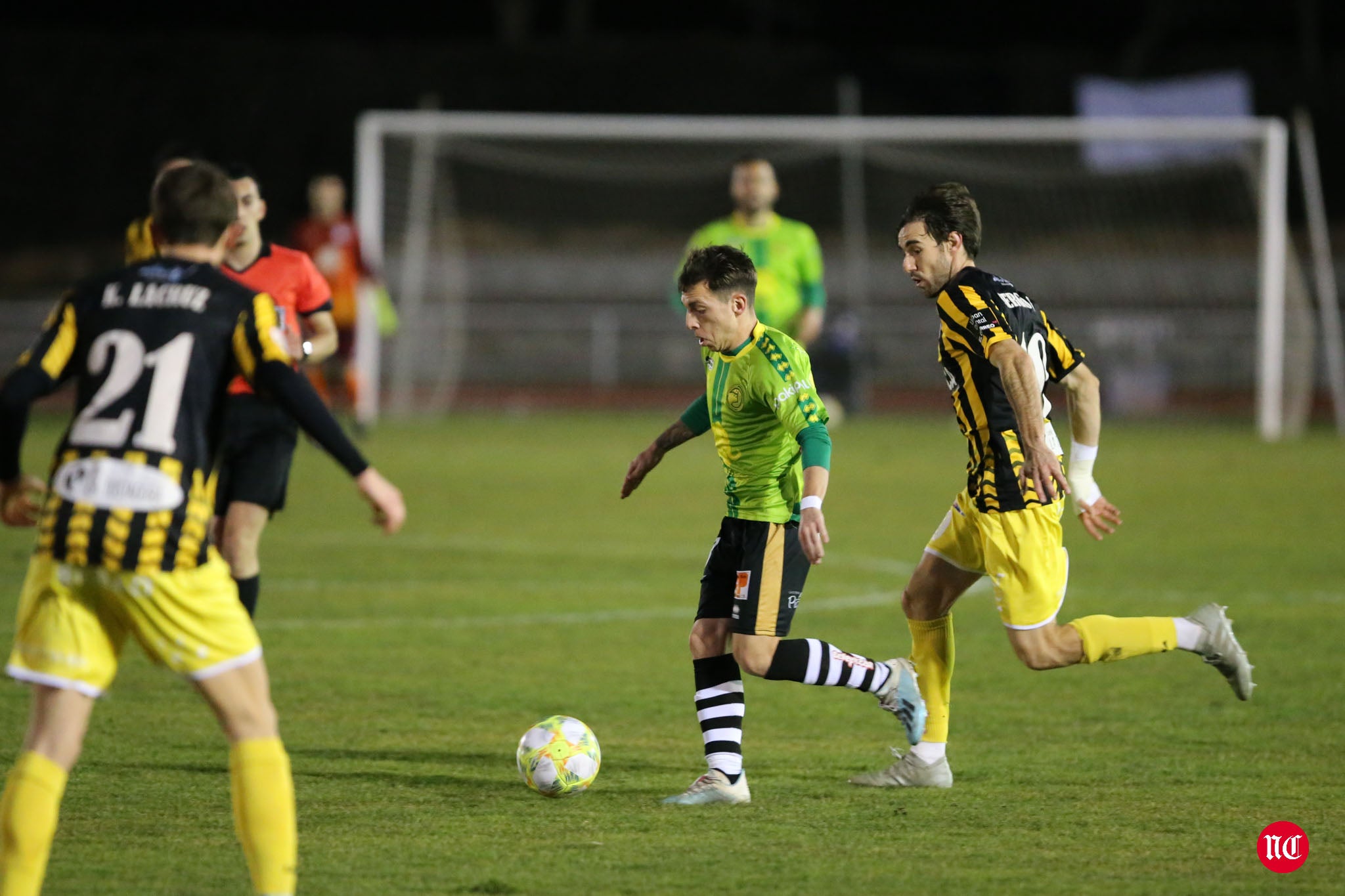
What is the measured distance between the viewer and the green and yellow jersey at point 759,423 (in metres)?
5.68

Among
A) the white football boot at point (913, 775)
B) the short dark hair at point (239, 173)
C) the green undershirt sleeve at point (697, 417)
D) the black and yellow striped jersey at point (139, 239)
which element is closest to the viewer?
the white football boot at point (913, 775)

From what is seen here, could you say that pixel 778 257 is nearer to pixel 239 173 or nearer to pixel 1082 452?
pixel 239 173

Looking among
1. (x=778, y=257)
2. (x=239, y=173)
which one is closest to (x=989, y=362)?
(x=239, y=173)

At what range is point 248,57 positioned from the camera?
4134 centimetres

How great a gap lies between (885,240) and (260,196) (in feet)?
106

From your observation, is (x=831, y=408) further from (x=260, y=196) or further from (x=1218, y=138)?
(x=260, y=196)

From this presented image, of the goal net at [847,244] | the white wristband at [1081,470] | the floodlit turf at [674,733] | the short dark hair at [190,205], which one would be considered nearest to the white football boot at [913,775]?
the floodlit turf at [674,733]

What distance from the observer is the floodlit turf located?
16.0 ft

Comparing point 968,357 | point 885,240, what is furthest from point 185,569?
point 885,240

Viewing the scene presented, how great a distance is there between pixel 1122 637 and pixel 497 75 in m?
37.7

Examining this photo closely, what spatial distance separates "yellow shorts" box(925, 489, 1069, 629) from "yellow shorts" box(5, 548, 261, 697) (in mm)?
2648

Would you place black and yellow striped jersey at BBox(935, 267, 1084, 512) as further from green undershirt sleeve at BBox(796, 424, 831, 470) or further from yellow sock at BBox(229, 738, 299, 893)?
yellow sock at BBox(229, 738, 299, 893)

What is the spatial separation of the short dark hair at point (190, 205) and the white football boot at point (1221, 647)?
357cm

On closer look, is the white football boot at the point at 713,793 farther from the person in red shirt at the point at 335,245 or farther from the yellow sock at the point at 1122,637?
the person in red shirt at the point at 335,245
